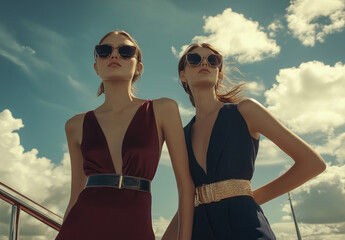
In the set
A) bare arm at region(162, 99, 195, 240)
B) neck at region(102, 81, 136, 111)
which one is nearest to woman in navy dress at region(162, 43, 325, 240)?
bare arm at region(162, 99, 195, 240)

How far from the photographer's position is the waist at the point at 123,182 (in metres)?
2.69

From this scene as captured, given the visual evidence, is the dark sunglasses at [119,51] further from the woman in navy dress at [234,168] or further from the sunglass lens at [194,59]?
the woman in navy dress at [234,168]

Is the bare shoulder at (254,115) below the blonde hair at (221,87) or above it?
below

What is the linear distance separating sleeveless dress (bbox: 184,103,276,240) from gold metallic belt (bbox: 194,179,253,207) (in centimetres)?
4

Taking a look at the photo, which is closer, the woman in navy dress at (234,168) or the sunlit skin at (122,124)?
the woman in navy dress at (234,168)

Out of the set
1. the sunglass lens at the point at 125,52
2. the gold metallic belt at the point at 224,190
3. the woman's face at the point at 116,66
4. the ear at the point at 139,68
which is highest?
the ear at the point at 139,68

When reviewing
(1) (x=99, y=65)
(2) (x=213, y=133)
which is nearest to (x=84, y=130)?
(1) (x=99, y=65)

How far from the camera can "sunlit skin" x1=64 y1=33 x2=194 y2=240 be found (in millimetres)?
2982

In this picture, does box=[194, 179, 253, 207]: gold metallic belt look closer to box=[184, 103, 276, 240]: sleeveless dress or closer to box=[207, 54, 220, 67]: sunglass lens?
box=[184, 103, 276, 240]: sleeveless dress

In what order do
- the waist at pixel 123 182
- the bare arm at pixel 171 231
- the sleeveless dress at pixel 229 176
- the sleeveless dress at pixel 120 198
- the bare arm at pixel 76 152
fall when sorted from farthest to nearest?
the bare arm at pixel 76 152
the bare arm at pixel 171 231
the sleeveless dress at pixel 229 176
the waist at pixel 123 182
the sleeveless dress at pixel 120 198

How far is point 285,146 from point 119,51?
1760 mm

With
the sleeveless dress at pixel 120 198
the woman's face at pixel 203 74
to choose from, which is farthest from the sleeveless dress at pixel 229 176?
the sleeveless dress at pixel 120 198

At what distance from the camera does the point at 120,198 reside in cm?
263

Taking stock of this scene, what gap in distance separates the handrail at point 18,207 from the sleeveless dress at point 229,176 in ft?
5.45
